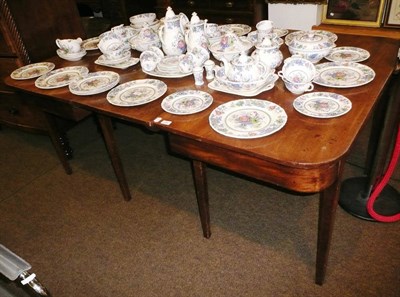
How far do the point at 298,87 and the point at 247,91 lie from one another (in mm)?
186

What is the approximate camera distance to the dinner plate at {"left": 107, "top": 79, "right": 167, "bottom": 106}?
1338mm

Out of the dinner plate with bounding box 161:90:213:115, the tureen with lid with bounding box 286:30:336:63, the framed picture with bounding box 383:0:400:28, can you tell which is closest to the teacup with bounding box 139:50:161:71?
the dinner plate with bounding box 161:90:213:115

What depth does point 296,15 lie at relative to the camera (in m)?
2.72

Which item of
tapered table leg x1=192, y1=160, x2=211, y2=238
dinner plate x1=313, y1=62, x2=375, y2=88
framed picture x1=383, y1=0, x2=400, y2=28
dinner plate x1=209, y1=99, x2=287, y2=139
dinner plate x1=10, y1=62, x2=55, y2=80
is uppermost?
dinner plate x1=10, y1=62, x2=55, y2=80

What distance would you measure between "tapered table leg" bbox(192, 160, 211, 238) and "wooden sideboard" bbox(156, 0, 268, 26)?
197 centimetres

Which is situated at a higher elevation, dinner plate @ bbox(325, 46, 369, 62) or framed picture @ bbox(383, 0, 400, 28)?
dinner plate @ bbox(325, 46, 369, 62)

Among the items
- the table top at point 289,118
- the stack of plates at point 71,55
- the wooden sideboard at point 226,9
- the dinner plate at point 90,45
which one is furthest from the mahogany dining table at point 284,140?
the wooden sideboard at point 226,9

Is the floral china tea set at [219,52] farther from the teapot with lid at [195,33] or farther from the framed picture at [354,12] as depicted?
the framed picture at [354,12]

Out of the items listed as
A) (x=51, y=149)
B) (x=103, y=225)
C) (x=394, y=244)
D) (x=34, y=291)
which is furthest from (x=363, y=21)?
(x=34, y=291)

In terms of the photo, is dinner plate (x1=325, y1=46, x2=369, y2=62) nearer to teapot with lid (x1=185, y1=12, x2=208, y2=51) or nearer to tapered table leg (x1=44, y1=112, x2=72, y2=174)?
teapot with lid (x1=185, y1=12, x2=208, y2=51)

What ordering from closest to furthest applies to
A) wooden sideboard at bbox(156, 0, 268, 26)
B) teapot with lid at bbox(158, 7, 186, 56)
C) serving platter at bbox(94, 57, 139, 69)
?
1. teapot with lid at bbox(158, 7, 186, 56)
2. serving platter at bbox(94, 57, 139, 69)
3. wooden sideboard at bbox(156, 0, 268, 26)

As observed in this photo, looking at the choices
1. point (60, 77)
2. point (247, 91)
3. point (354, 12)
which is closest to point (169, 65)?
point (247, 91)

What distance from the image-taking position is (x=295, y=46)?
143cm

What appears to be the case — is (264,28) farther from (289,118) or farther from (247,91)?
(289,118)
